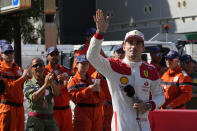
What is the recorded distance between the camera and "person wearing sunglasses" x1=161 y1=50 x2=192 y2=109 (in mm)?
7078

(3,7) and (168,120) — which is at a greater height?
(3,7)

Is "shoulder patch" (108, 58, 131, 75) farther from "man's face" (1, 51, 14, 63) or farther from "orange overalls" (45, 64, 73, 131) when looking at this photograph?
"man's face" (1, 51, 14, 63)

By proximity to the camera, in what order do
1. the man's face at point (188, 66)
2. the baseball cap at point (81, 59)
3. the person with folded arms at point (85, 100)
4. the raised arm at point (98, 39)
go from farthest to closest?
the man's face at point (188, 66)
the baseball cap at point (81, 59)
the person with folded arms at point (85, 100)
the raised arm at point (98, 39)

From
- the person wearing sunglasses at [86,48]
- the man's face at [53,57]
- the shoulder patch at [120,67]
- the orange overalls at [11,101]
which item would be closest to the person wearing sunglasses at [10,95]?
the orange overalls at [11,101]

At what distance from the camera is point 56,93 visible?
6.49m

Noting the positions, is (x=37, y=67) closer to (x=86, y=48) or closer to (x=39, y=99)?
(x=39, y=99)

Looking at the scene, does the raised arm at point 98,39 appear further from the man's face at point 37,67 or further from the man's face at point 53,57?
the man's face at point 53,57

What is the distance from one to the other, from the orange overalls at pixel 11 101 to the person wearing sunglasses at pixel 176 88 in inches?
95.3

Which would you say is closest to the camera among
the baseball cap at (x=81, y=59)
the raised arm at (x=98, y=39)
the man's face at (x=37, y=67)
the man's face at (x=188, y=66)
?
the raised arm at (x=98, y=39)

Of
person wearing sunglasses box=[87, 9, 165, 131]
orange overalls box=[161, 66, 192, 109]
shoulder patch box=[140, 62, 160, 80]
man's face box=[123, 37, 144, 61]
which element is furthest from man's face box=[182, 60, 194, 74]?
man's face box=[123, 37, 144, 61]

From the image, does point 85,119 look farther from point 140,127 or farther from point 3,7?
point 3,7

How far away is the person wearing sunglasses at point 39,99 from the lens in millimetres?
6215

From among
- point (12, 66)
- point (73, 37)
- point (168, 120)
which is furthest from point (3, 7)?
point (73, 37)

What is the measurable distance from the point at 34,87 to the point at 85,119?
1055 mm
